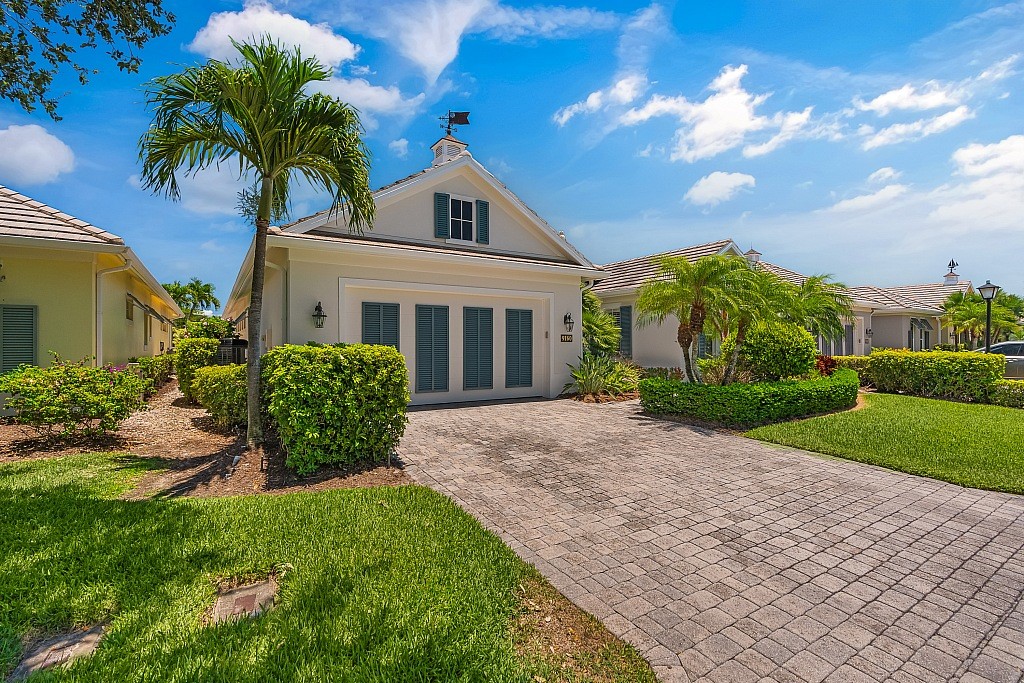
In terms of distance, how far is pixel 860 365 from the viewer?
58.6 feet

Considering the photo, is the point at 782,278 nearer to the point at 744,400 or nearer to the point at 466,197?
the point at 744,400

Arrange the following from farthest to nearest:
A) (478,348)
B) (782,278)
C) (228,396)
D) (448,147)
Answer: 1. (782,278)
2. (448,147)
3. (478,348)
4. (228,396)

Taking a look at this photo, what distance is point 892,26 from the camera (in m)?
8.38

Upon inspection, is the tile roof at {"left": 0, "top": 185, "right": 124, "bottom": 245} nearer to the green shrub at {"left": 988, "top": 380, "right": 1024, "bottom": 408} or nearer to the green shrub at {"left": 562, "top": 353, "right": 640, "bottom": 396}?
the green shrub at {"left": 562, "top": 353, "right": 640, "bottom": 396}

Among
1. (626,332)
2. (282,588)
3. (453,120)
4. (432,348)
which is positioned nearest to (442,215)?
(432,348)

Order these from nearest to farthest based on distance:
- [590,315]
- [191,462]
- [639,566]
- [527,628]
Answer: [527,628] → [639,566] → [191,462] → [590,315]

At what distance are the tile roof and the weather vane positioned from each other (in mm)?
11069

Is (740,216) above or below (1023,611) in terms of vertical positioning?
above

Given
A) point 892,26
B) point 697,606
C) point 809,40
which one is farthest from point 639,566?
point 892,26

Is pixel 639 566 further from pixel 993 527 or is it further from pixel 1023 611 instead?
pixel 993 527

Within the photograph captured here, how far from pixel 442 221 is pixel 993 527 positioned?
12.6m

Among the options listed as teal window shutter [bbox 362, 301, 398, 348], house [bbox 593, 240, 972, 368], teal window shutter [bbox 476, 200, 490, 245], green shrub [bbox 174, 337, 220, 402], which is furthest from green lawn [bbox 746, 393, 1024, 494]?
green shrub [bbox 174, 337, 220, 402]

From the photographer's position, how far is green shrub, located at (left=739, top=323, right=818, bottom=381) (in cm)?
1266

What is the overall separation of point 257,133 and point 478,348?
8006 millimetres
